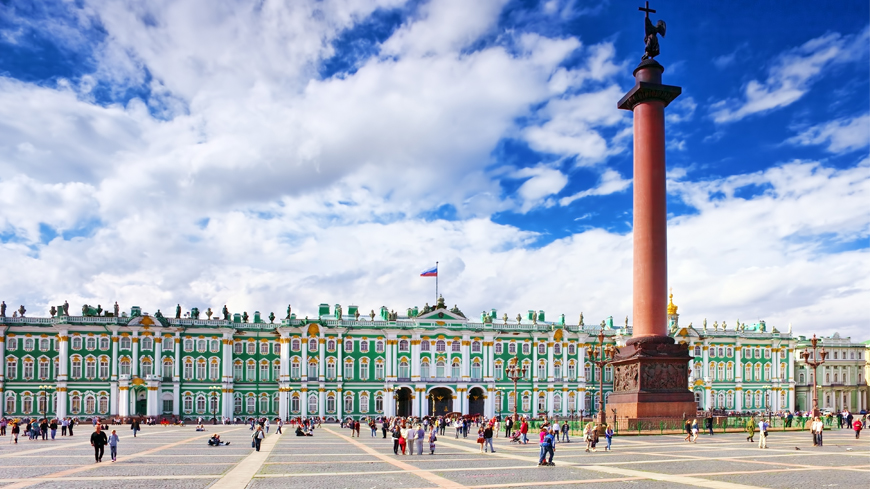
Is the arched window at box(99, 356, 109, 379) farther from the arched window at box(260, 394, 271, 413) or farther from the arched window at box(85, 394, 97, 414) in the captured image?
the arched window at box(260, 394, 271, 413)

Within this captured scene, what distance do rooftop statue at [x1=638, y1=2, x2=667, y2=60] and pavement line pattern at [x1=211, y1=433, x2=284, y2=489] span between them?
32.2 metres

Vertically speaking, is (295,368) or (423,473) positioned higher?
(423,473)

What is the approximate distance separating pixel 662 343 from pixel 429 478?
24.3 meters

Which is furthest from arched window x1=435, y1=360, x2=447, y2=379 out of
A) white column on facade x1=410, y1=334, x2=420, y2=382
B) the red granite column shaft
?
the red granite column shaft

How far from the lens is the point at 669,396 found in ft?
145

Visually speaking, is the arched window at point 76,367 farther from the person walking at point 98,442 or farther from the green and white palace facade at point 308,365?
the person walking at point 98,442

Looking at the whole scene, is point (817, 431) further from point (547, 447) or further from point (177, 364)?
point (177, 364)

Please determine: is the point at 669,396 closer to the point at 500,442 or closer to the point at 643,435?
the point at 643,435

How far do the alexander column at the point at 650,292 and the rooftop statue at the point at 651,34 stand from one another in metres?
1.27

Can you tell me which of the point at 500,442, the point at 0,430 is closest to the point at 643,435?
the point at 500,442

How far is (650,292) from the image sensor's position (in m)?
44.8

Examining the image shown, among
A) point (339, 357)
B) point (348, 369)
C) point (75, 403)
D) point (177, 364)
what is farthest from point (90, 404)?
point (348, 369)

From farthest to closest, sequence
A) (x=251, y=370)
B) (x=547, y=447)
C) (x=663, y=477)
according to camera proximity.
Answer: (x=251, y=370)
(x=547, y=447)
(x=663, y=477)

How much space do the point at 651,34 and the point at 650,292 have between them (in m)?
16.0
